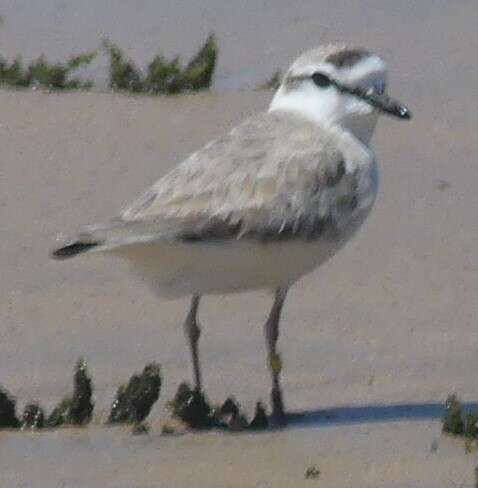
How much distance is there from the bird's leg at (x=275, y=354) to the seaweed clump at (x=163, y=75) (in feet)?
10.5

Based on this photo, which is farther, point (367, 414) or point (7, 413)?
point (367, 414)

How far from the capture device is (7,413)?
659 cm

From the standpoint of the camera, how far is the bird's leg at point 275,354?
6.84 m

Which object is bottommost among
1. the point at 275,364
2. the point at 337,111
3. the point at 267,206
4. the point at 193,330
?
the point at 275,364

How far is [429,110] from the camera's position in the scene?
33.1 ft

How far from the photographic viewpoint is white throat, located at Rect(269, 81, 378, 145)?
24.0ft

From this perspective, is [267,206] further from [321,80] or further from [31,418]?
[31,418]

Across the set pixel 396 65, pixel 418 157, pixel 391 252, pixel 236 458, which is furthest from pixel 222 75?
pixel 236 458

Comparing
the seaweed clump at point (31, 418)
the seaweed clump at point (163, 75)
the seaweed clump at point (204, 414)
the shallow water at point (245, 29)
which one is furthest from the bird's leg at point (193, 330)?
the shallow water at point (245, 29)

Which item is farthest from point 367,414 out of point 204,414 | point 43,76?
point 43,76

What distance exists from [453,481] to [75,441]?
1.19 metres

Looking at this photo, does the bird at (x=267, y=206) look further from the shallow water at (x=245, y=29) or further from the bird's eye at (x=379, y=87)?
the shallow water at (x=245, y=29)

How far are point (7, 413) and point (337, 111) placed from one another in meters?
1.60

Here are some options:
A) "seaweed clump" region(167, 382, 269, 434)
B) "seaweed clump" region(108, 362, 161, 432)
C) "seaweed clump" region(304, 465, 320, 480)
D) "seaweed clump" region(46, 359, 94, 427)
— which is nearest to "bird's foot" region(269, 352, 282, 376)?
"seaweed clump" region(167, 382, 269, 434)
